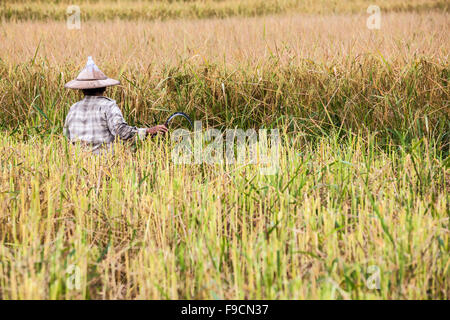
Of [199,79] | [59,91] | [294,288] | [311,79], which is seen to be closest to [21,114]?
[59,91]

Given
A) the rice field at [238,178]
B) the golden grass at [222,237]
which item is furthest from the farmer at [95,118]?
the golden grass at [222,237]

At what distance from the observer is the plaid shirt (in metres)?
2.96

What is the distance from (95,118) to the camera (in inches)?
118

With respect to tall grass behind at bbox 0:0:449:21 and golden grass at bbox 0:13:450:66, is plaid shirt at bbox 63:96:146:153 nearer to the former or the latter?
golden grass at bbox 0:13:450:66

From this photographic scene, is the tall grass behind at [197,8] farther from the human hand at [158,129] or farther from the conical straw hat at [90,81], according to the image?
the human hand at [158,129]

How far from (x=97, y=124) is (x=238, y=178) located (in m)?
1.06

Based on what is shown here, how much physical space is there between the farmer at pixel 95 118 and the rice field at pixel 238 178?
12cm

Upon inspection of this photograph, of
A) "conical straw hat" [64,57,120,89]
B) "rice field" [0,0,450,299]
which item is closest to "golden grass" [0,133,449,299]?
"rice field" [0,0,450,299]

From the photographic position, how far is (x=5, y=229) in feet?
6.57

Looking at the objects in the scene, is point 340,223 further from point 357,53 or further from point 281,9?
point 281,9

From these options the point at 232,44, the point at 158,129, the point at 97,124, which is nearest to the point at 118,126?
the point at 97,124

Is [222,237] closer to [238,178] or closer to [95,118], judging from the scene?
[238,178]

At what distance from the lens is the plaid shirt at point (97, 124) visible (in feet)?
9.70

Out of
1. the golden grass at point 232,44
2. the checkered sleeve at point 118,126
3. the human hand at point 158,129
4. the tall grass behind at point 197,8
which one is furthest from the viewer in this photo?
the tall grass behind at point 197,8
